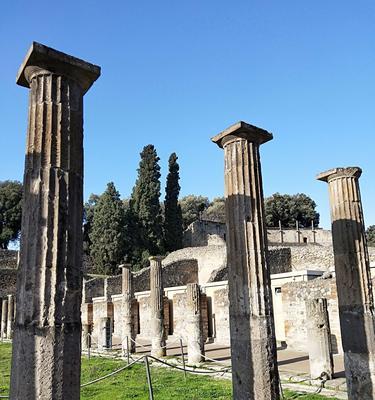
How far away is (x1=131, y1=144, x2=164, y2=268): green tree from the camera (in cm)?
3616

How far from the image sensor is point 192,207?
5500cm

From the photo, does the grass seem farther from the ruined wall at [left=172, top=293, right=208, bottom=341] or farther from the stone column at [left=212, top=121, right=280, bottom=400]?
the ruined wall at [left=172, top=293, right=208, bottom=341]

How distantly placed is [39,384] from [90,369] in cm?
855

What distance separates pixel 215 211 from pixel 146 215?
19131 mm

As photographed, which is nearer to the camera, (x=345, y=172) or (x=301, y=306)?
(x=345, y=172)

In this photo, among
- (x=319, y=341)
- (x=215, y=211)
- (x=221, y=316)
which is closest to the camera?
(x=319, y=341)

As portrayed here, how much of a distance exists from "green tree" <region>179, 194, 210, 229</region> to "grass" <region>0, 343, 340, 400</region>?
4139 cm

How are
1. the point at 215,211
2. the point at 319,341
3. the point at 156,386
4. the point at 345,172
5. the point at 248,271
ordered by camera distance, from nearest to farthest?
the point at 248,271
the point at 345,172
the point at 156,386
the point at 319,341
the point at 215,211

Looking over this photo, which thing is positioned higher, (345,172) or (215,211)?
(215,211)

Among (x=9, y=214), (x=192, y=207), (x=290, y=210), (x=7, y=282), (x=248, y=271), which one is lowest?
(x=248, y=271)

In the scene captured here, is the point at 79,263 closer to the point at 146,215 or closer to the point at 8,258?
the point at 146,215

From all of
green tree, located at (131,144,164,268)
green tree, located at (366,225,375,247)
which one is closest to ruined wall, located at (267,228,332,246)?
green tree, located at (366,225,375,247)

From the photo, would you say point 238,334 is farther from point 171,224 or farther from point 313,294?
point 171,224

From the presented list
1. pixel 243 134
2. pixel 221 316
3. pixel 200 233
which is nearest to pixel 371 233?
pixel 200 233
